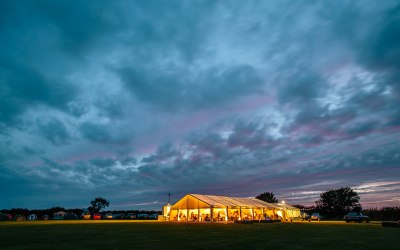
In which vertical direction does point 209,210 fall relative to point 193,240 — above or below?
above

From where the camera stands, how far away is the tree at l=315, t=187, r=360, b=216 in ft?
306

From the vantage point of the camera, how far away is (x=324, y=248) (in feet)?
37.2

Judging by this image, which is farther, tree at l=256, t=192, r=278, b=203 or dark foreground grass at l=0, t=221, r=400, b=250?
tree at l=256, t=192, r=278, b=203

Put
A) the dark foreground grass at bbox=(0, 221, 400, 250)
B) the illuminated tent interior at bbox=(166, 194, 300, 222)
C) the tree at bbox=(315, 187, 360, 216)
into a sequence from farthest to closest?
the tree at bbox=(315, 187, 360, 216), the illuminated tent interior at bbox=(166, 194, 300, 222), the dark foreground grass at bbox=(0, 221, 400, 250)

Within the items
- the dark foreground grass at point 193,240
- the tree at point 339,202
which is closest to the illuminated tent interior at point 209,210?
the dark foreground grass at point 193,240

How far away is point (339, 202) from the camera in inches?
3740

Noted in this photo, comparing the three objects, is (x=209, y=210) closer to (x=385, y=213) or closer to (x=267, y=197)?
(x=385, y=213)

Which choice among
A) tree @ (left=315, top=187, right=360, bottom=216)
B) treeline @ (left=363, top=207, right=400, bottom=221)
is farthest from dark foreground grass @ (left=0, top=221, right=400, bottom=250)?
tree @ (left=315, top=187, right=360, bottom=216)

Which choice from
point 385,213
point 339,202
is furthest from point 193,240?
point 339,202

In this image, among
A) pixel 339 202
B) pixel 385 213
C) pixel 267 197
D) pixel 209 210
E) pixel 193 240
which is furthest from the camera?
pixel 267 197

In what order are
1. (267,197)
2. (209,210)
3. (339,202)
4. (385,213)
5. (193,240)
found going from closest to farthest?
(193,240) → (209,210) → (385,213) → (339,202) → (267,197)

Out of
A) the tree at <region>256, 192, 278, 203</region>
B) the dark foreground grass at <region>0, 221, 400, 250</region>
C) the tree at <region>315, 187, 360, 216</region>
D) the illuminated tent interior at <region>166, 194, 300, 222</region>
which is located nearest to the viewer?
the dark foreground grass at <region>0, 221, 400, 250</region>

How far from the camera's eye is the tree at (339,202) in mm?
93250

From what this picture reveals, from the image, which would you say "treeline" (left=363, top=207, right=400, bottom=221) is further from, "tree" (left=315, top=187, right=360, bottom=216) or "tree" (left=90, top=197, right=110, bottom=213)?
"tree" (left=90, top=197, right=110, bottom=213)
